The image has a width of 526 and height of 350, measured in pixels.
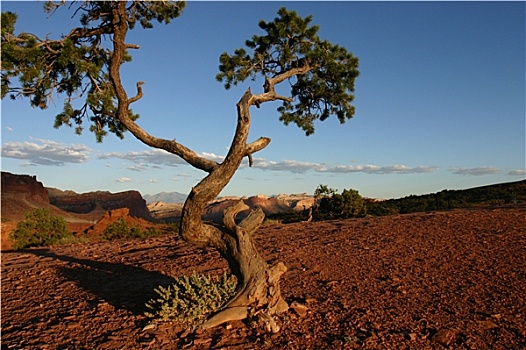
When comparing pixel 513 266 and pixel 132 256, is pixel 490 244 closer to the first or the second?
pixel 513 266

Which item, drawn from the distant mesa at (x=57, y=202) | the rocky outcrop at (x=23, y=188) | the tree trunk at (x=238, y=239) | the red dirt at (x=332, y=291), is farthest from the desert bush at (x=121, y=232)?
the rocky outcrop at (x=23, y=188)

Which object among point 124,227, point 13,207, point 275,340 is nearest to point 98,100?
point 275,340

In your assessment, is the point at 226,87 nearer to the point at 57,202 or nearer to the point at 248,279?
the point at 248,279

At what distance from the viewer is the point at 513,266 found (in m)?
7.17

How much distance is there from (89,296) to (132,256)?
11.9ft

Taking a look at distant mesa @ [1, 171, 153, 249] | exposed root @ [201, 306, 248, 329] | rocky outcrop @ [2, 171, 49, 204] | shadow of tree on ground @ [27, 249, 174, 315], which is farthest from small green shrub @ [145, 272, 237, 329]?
rocky outcrop @ [2, 171, 49, 204]

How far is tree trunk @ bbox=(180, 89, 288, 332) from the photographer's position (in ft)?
17.1

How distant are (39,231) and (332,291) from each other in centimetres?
1431

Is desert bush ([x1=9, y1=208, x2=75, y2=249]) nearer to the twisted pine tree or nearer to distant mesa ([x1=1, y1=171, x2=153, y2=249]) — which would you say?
distant mesa ([x1=1, y1=171, x2=153, y2=249])

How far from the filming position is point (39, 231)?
16281mm

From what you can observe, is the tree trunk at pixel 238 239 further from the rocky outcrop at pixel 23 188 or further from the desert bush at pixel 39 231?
the rocky outcrop at pixel 23 188

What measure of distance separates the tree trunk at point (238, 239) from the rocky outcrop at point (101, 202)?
6735cm

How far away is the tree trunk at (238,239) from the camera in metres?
5.20

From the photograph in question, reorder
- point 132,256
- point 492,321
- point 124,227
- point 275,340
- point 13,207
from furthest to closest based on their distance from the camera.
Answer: point 13,207 → point 124,227 → point 132,256 → point 492,321 → point 275,340
